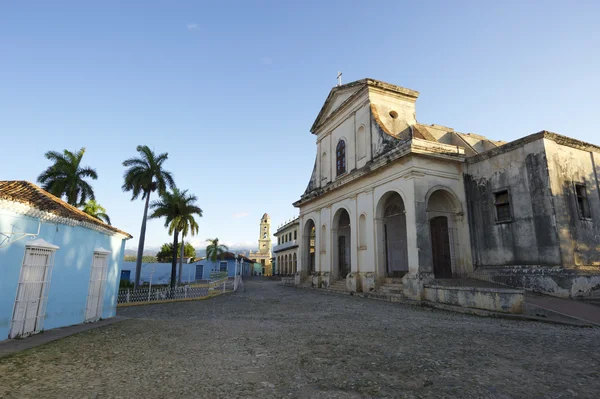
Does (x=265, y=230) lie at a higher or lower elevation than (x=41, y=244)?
higher

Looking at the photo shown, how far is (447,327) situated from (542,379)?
12.3 ft

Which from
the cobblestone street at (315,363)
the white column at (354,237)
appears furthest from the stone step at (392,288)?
the cobblestone street at (315,363)

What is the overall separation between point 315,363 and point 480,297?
7601mm

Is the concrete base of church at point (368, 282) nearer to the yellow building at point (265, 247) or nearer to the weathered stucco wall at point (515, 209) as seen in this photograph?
the weathered stucco wall at point (515, 209)

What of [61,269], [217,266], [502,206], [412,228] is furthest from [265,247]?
[61,269]

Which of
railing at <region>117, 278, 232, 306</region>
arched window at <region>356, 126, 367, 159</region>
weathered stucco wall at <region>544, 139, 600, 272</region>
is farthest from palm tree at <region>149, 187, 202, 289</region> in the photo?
weathered stucco wall at <region>544, 139, 600, 272</region>

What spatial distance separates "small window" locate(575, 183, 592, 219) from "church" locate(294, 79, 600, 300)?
40 millimetres

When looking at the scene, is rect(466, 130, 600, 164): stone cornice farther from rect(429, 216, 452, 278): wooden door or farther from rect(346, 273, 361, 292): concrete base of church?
rect(346, 273, 361, 292): concrete base of church

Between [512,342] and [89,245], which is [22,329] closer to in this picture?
[89,245]

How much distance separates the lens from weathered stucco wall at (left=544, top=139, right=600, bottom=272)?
1116 cm

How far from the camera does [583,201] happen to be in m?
12.4

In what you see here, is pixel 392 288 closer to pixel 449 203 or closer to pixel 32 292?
pixel 449 203

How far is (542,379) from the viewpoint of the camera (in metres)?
3.99

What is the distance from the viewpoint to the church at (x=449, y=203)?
37.6 feet
